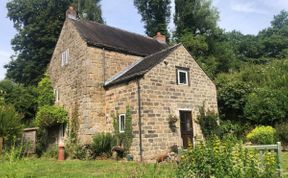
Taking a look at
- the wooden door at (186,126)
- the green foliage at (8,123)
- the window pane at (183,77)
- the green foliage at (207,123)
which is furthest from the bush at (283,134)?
the green foliage at (8,123)

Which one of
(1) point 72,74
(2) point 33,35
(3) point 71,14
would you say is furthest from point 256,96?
(2) point 33,35

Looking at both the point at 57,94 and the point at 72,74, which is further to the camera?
the point at 57,94

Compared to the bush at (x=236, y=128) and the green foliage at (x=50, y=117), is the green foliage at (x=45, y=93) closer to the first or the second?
the green foliage at (x=50, y=117)

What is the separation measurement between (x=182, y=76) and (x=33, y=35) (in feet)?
71.5

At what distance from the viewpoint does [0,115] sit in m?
16.2

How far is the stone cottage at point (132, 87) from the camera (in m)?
16.6

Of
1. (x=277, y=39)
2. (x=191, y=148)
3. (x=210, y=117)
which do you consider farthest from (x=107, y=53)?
(x=277, y=39)

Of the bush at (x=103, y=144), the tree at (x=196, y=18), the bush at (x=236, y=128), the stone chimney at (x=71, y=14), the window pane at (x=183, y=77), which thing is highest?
the tree at (x=196, y=18)

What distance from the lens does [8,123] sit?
16.4 metres

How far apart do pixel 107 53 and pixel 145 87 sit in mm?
5024

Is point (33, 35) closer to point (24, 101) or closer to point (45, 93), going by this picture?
point (24, 101)

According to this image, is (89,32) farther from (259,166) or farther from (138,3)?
(138,3)

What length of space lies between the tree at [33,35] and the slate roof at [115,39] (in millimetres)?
12021

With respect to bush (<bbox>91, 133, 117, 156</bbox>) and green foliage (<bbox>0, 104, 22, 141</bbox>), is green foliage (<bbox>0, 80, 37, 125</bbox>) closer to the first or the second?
green foliage (<bbox>0, 104, 22, 141</bbox>)
